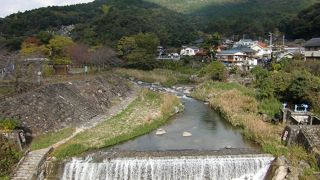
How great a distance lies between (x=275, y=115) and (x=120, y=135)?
9.56 m

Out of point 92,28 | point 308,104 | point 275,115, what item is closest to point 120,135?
point 275,115

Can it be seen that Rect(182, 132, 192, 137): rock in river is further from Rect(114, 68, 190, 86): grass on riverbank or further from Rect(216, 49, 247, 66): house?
Rect(216, 49, 247, 66): house

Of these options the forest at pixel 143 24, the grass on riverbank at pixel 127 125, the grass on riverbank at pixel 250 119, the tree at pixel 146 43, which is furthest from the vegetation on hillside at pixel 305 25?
the grass on riverbank at pixel 127 125

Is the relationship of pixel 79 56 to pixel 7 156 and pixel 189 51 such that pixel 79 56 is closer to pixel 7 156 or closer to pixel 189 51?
pixel 189 51

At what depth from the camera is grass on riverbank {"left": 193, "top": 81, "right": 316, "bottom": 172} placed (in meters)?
17.1

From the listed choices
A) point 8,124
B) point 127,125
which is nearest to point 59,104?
point 127,125

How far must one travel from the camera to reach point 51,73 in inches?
1368

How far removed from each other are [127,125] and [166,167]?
22.7 feet

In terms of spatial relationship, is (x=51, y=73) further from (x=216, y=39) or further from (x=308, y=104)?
(x=216, y=39)

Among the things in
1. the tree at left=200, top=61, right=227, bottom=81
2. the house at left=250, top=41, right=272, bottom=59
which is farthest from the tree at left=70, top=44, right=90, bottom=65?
the house at left=250, top=41, right=272, bottom=59

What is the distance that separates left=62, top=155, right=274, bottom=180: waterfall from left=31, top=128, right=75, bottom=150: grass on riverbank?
206 centimetres

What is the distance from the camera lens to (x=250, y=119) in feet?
73.6

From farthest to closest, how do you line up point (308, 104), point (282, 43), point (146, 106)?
point (282, 43) → point (146, 106) → point (308, 104)

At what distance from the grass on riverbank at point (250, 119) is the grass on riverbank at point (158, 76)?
8.90 meters
